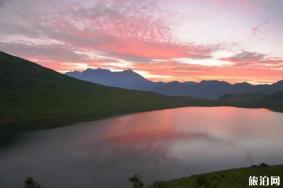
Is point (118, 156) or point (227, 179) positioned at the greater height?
point (227, 179)

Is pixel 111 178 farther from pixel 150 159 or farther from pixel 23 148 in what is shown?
pixel 23 148

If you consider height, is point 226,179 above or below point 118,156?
above

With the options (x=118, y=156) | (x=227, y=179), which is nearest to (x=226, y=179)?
(x=227, y=179)

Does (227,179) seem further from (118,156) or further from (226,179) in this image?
(118,156)

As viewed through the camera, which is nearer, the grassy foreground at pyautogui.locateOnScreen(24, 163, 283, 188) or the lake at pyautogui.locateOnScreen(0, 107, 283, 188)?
the grassy foreground at pyautogui.locateOnScreen(24, 163, 283, 188)

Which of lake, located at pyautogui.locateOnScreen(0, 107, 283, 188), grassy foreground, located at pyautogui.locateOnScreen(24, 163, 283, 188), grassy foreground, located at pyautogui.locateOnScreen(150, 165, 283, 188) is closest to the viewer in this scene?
grassy foreground, located at pyautogui.locateOnScreen(24, 163, 283, 188)

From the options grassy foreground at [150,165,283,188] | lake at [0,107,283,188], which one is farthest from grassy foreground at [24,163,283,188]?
lake at [0,107,283,188]

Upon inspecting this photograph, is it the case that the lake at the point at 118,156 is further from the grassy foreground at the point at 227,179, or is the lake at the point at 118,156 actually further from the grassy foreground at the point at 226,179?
the grassy foreground at the point at 227,179

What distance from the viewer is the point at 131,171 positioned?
5616 cm

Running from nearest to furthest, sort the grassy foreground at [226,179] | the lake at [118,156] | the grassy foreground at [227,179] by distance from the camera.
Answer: the grassy foreground at [226,179] → the grassy foreground at [227,179] → the lake at [118,156]

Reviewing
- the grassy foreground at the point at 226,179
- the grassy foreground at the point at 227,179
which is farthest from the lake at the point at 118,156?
the grassy foreground at the point at 227,179

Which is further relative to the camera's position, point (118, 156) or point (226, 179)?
point (118, 156)

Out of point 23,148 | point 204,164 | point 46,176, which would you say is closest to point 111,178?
point 46,176

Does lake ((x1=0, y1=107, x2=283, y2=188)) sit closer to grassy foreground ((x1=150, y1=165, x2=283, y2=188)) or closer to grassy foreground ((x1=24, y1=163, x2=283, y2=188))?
grassy foreground ((x1=24, y1=163, x2=283, y2=188))
